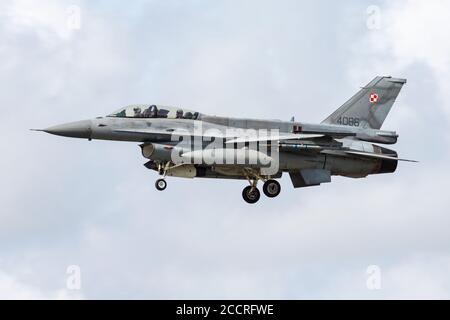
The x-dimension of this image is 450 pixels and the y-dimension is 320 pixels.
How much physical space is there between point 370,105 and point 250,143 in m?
Answer: 5.20

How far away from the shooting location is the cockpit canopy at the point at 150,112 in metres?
37.2

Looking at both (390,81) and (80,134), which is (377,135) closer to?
(390,81)

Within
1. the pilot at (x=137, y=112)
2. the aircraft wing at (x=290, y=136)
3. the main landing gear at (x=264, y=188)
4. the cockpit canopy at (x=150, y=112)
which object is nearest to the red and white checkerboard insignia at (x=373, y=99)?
the aircraft wing at (x=290, y=136)

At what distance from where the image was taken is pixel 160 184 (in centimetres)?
3622

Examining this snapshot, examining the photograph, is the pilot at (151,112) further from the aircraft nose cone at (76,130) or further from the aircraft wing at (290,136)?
the aircraft wing at (290,136)

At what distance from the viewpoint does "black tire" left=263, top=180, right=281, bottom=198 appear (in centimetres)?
3822

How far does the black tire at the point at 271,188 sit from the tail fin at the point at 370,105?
3.02m

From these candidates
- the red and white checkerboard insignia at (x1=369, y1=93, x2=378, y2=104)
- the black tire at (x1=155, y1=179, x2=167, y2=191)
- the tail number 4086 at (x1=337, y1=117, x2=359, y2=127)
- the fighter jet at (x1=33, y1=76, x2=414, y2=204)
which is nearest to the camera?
the black tire at (x1=155, y1=179, x2=167, y2=191)

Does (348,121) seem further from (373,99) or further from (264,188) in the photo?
(264,188)

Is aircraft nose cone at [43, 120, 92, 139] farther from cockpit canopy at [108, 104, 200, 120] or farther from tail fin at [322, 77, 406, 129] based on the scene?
tail fin at [322, 77, 406, 129]

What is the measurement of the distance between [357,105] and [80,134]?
8.96 m

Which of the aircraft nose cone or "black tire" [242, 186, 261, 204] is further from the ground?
the aircraft nose cone

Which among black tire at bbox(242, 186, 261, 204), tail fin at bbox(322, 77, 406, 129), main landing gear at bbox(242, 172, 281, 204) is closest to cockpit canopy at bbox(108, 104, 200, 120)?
main landing gear at bbox(242, 172, 281, 204)

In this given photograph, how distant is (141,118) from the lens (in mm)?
37219
